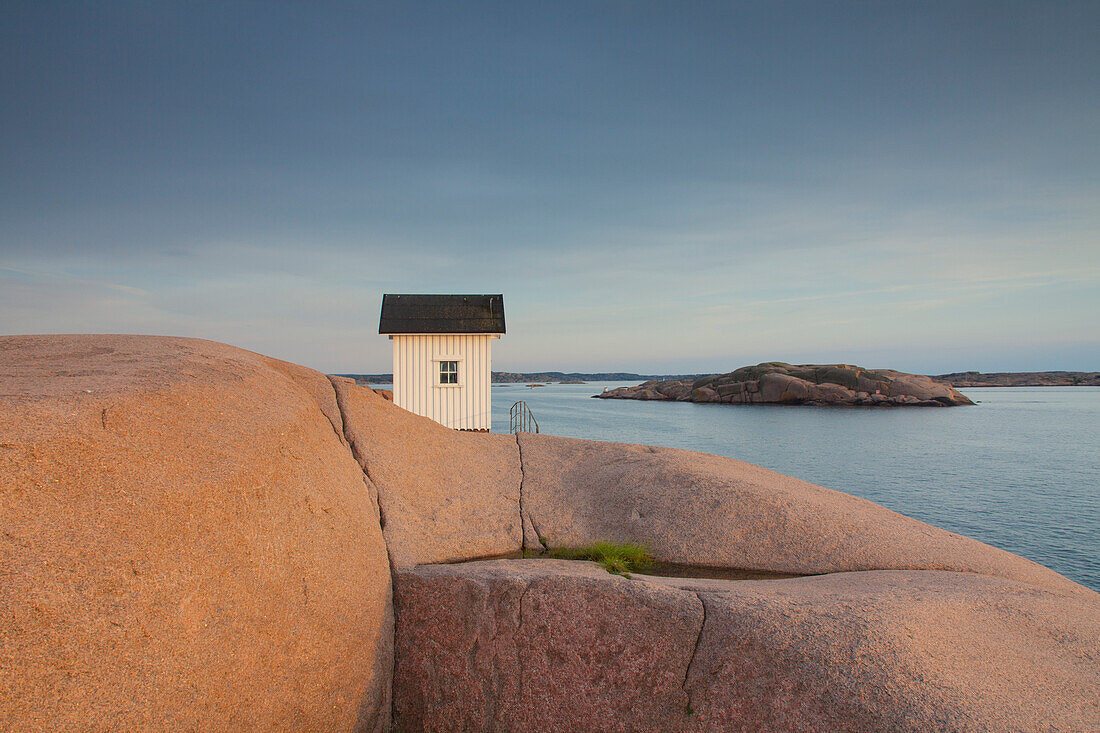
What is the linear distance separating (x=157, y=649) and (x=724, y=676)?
349 centimetres

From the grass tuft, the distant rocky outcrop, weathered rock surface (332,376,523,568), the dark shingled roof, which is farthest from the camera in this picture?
the distant rocky outcrop

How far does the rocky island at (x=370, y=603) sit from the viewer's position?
325 cm

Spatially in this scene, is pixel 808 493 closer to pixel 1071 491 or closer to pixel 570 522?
pixel 570 522

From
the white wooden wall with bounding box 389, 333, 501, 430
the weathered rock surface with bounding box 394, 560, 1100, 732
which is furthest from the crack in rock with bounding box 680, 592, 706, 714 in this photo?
the white wooden wall with bounding box 389, 333, 501, 430

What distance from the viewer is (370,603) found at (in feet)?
16.2

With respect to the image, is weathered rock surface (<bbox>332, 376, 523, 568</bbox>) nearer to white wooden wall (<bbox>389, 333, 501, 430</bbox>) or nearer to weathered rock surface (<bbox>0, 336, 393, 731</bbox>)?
weathered rock surface (<bbox>0, 336, 393, 731</bbox>)

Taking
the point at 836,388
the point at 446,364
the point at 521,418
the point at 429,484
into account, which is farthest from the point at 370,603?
the point at 836,388

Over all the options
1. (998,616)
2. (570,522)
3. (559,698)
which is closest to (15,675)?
(559,698)

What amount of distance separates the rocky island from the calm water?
10961 mm

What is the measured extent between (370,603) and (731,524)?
379 centimetres

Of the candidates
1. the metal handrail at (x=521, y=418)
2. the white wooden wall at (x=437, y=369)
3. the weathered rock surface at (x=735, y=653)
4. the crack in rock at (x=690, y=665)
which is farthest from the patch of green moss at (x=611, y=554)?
the white wooden wall at (x=437, y=369)

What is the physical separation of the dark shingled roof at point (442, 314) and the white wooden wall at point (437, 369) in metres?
0.32

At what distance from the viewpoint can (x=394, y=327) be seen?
2247cm

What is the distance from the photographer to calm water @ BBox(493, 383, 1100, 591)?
1745cm
